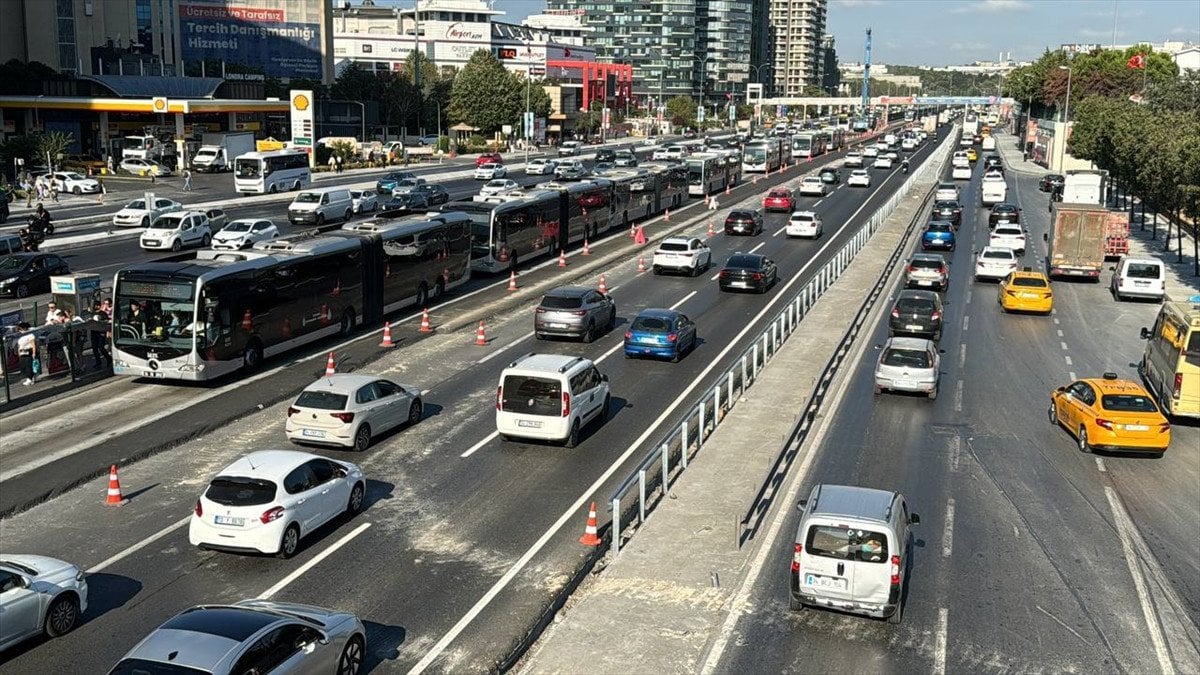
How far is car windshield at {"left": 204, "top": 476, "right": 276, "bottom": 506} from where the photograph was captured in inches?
699

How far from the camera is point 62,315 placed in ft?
102

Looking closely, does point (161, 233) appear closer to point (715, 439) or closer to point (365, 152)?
point (715, 439)

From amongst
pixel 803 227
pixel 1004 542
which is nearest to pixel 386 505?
pixel 1004 542

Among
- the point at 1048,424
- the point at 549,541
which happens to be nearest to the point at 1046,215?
the point at 1048,424

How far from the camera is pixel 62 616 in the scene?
15258 millimetres

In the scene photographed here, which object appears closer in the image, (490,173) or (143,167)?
(490,173)

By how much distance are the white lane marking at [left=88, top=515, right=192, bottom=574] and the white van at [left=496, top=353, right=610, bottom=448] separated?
6.80 m

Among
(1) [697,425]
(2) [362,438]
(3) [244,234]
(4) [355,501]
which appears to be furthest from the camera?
(3) [244,234]

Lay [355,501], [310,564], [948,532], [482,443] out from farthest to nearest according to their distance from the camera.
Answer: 1. [482,443]
2. [355,501]
3. [948,532]
4. [310,564]

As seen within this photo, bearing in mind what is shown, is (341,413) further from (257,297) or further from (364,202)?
(364,202)

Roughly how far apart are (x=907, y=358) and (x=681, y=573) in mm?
13440

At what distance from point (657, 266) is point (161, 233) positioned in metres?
22.1

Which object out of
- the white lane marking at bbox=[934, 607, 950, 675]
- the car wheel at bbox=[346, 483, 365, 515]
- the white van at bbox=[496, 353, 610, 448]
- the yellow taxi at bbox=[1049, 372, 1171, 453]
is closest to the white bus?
the white van at bbox=[496, 353, 610, 448]

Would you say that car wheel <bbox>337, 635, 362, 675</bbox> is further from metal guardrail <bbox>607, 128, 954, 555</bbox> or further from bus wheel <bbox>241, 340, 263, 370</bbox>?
bus wheel <bbox>241, 340, 263, 370</bbox>
